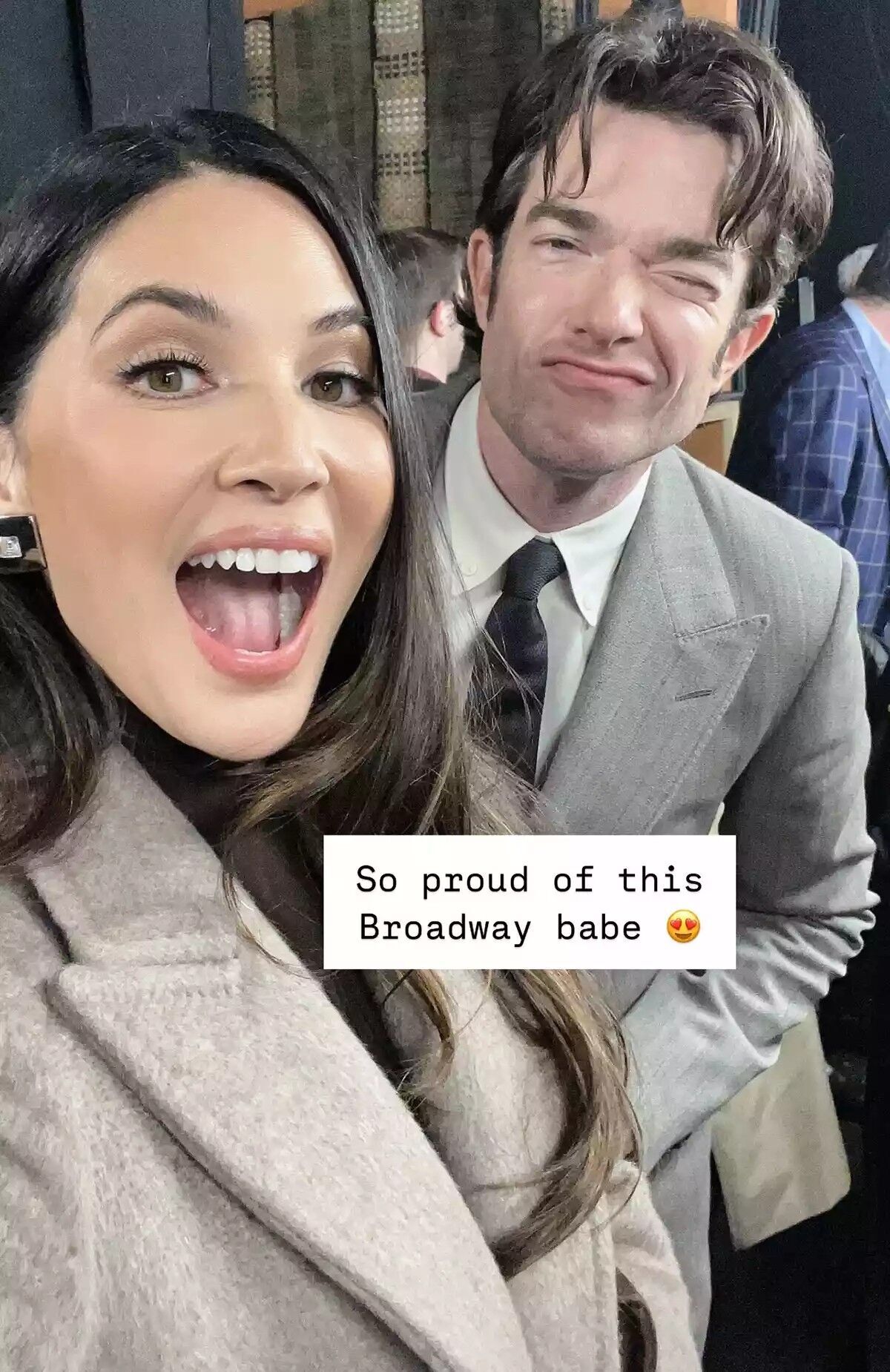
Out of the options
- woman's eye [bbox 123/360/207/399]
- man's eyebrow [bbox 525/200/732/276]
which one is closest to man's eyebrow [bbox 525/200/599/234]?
man's eyebrow [bbox 525/200/732/276]

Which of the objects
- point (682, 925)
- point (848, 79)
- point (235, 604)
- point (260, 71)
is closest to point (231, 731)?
point (235, 604)

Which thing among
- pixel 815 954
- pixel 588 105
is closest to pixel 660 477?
pixel 588 105

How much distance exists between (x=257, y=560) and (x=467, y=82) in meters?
0.31

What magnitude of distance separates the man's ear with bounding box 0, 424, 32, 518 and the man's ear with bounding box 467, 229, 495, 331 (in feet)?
0.88

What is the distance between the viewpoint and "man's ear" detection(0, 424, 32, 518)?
47 cm

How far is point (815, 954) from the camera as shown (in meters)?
0.63

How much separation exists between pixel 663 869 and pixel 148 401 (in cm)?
37

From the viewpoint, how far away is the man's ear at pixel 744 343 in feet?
1.78

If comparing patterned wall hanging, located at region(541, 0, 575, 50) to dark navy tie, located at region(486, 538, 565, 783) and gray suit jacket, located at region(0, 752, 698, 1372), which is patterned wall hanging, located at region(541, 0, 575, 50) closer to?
dark navy tie, located at region(486, 538, 565, 783)

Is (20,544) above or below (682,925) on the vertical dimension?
above

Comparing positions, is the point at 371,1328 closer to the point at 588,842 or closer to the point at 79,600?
the point at 588,842

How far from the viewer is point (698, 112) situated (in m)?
0.49

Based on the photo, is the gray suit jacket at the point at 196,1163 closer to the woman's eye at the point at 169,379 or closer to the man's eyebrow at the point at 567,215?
the woman's eye at the point at 169,379

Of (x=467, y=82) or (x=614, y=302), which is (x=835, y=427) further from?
(x=467, y=82)
